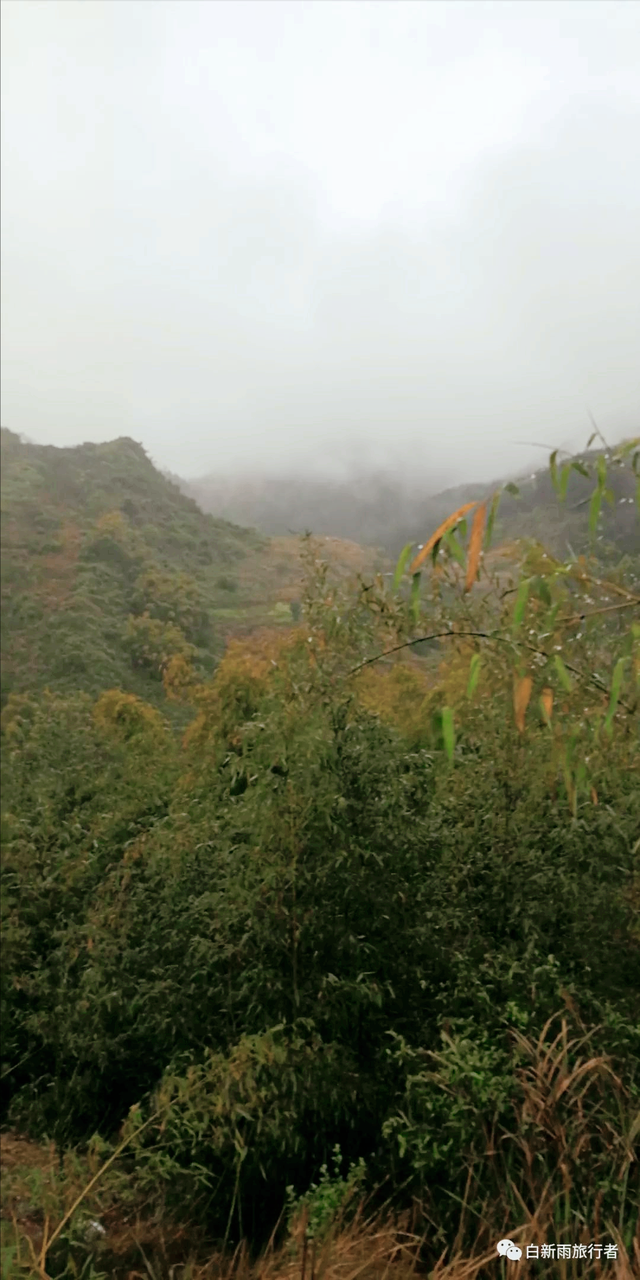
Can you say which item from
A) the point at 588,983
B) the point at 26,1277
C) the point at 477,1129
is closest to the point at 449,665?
the point at 588,983

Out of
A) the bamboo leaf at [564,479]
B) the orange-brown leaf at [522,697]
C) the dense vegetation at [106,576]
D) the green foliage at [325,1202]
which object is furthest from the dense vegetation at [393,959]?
the dense vegetation at [106,576]

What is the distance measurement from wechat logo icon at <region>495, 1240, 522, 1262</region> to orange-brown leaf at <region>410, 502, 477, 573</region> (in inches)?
48.7

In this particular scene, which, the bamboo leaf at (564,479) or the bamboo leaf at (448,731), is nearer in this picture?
the bamboo leaf at (448,731)

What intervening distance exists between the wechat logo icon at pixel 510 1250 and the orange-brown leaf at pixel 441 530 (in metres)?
1.24

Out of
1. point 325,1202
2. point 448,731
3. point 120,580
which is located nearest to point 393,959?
point 325,1202

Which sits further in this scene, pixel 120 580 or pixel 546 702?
pixel 120 580

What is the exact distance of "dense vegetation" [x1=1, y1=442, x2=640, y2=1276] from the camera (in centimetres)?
181

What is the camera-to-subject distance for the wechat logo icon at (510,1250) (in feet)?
4.72

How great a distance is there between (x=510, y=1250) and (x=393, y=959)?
1.34m

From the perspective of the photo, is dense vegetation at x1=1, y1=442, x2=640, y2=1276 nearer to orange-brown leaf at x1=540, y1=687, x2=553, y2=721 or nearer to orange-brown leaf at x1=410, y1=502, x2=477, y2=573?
Answer: orange-brown leaf at x1=540, y1=687, x2=553, y2=721

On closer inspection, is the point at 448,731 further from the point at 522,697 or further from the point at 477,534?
the point at 477,534

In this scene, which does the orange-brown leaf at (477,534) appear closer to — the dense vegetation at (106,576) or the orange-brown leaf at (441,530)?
the orange-brown leaf at (441,530)

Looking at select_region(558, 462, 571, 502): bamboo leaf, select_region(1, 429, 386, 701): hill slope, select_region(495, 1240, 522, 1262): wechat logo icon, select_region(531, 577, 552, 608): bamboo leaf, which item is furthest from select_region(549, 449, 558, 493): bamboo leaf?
select_region(1, 429, 386, 701): hill slope

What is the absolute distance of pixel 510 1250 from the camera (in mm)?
1453
